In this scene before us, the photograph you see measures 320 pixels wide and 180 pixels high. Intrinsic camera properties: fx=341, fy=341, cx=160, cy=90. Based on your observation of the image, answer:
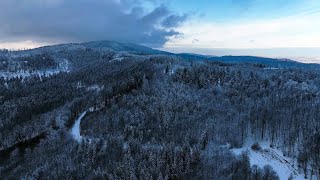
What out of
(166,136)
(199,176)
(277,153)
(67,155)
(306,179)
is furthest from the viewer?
(166,136)

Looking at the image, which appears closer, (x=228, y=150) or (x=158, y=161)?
(x=158, y=161)

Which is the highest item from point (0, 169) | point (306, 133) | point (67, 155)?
point (306, 133)

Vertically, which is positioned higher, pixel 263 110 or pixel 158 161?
pixel 263 110

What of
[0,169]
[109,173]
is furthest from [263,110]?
[0,169]

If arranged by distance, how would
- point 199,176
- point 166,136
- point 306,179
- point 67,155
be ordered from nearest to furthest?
point 306,179, point 199,176, point 67,155, point 166,136

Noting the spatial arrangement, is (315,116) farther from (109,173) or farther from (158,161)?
(109,173)

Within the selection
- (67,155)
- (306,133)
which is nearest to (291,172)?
(306,133)
